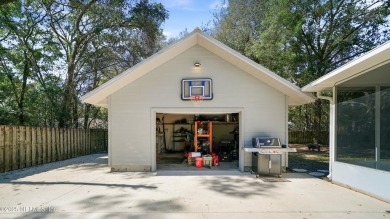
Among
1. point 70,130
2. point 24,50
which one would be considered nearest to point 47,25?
point 24,50

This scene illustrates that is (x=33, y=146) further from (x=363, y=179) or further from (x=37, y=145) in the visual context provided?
(x=363, y=179)

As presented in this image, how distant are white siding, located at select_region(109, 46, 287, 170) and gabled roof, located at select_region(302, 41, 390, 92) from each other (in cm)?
173

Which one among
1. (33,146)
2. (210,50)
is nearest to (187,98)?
(210,50)

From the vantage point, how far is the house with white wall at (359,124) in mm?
5863

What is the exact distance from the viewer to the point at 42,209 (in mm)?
4809

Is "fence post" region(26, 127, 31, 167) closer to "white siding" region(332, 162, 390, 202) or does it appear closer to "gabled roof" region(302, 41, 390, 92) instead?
"gabled roof" region(302, 41, 390, 92)

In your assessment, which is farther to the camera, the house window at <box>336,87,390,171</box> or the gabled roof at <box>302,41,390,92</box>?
the house window at <box>336,87,390,171</box>

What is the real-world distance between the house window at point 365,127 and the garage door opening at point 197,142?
3.81m

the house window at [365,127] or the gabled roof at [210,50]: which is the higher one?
the gabled roof at [210,50]

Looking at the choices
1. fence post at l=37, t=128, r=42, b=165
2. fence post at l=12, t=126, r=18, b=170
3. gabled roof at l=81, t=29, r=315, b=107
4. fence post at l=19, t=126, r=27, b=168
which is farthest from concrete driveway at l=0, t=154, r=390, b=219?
gabled roof at l=81, t=29, r=315, b=107

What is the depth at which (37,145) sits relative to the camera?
10102mm

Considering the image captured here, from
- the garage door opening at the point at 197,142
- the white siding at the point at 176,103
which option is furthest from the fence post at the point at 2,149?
the garage door opening at the point at 197,142

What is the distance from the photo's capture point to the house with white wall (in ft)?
19.2

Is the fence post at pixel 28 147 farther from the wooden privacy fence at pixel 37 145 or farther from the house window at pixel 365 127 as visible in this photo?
the house window at pixel 365 127
